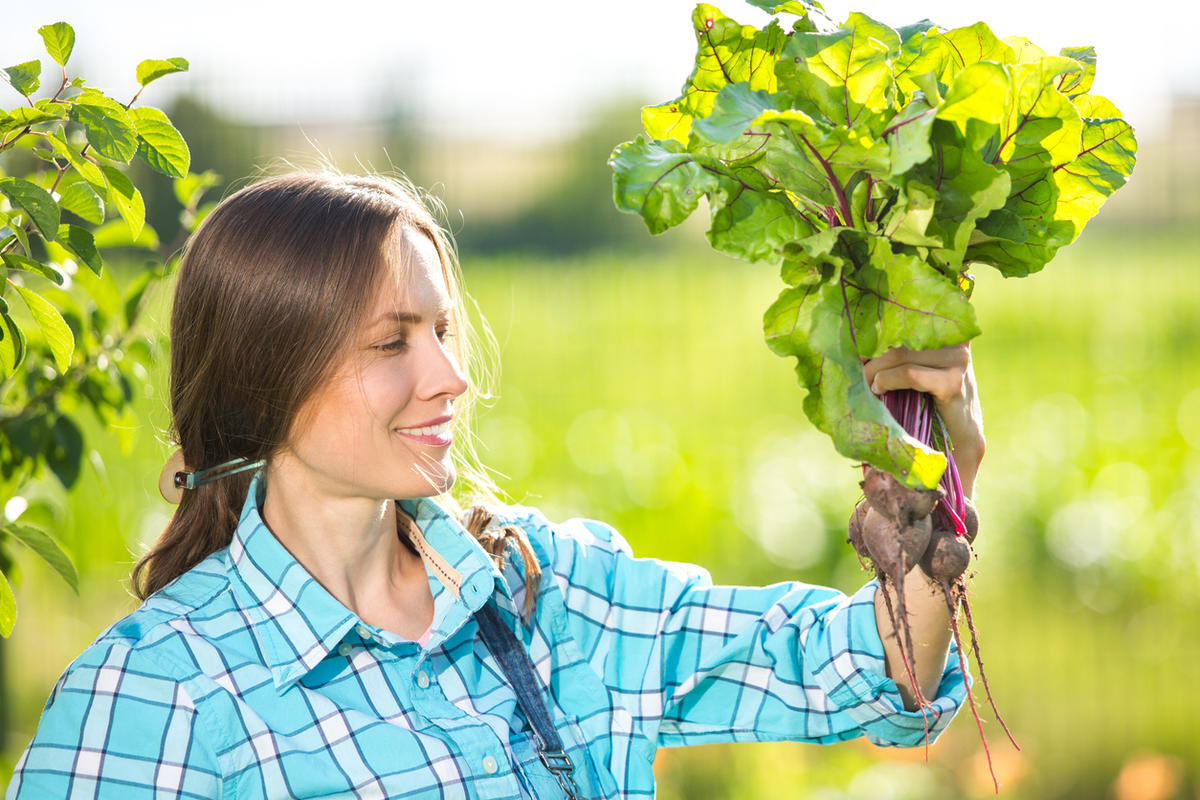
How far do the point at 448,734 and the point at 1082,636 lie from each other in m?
3.62

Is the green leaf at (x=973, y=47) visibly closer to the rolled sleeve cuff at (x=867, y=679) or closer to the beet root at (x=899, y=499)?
the beet root at (x=899, y=499)

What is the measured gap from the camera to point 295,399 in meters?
1.50

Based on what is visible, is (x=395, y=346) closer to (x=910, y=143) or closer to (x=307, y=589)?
(x=307, y=589)

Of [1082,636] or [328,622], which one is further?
[1082,636]

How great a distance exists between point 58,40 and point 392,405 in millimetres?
580

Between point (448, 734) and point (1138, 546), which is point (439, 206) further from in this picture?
point (1138, 546)

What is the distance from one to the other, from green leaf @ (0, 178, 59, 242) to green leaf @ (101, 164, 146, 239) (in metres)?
0.09

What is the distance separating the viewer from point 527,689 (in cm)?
149

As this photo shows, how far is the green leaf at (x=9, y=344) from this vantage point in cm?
127

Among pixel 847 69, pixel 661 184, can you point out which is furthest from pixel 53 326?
pixel 847 69

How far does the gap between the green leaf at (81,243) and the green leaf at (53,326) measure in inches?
2.7

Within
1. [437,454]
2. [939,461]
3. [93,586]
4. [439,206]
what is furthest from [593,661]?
[93,586]

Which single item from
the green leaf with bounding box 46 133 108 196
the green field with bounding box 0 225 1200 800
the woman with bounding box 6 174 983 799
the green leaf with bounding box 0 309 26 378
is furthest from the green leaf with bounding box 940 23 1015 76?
the green field with bounding box 0 225 1200 800

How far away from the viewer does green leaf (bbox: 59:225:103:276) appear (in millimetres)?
1284
